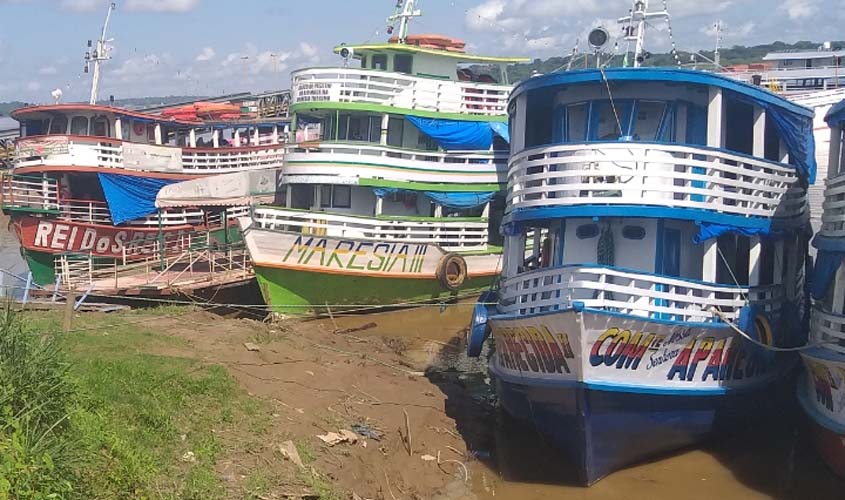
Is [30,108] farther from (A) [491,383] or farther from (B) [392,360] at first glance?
(A) [491,383]

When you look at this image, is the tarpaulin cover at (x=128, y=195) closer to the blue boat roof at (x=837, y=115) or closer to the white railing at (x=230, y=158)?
the white railing at (x=230, y=158)

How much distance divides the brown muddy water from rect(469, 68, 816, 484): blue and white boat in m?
0.29

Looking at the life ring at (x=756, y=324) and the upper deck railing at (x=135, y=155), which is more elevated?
the upper deck railing at (x=135, y=155)

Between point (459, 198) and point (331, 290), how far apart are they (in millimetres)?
3754

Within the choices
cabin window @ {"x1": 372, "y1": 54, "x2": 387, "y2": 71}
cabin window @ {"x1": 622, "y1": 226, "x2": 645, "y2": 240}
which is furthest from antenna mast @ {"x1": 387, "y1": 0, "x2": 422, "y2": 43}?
cabin window @ {"x1": 622, "y1": 226, "x2": 645, "y2": 240}

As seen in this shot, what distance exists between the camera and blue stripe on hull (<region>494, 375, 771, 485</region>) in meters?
9.88

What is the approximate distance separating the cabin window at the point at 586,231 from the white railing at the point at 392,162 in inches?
324

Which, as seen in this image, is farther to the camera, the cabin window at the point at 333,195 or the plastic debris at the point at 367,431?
the cabin window at the point at 333,195

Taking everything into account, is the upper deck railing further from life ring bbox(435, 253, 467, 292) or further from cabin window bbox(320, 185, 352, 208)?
life ring bbox(435, 253, 467, 292)

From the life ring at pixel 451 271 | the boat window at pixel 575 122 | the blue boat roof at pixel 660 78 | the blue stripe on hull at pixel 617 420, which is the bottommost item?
the blue stripe on hull at pixel 617 420

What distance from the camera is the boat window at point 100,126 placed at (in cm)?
2314

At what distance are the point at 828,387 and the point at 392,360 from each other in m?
7.18

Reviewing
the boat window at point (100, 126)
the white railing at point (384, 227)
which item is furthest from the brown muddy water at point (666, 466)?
the boat window at point (100, 126)

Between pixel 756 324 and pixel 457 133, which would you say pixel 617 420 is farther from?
pixel 457 133
